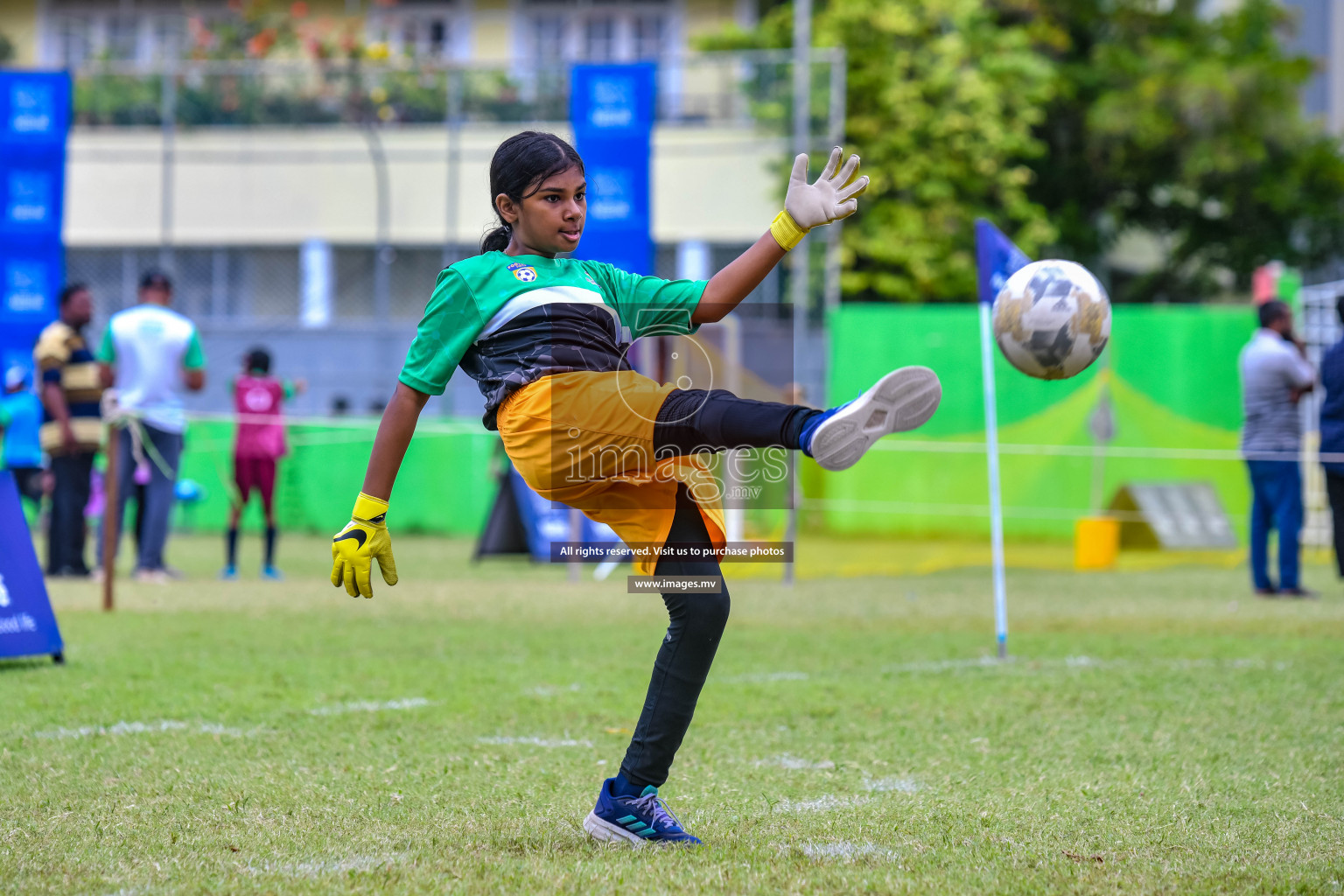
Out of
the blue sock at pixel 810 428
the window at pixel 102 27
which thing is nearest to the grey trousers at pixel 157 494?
the blue sock at pixel 810 428

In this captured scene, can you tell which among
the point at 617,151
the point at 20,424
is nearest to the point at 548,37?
the point at 617,151

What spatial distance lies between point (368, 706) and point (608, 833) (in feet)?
7.63

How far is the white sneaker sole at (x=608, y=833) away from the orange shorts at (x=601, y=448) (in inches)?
25.8

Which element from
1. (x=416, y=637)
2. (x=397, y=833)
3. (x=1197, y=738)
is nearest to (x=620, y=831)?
(x=397, y=833)

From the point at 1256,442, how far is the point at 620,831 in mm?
8321

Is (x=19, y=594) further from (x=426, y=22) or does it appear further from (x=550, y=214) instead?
(x=426, y=22)

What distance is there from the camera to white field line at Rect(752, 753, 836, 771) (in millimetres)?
4625

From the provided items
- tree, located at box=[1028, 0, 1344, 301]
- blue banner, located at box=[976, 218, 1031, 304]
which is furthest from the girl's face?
tree, located at box=[1028, 0, 1344, 301]

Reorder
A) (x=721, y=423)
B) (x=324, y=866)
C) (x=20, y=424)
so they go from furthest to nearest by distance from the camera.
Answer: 1. (x=20, y=424)
2. (x=721, y=423)
3. (x=324, y=866)

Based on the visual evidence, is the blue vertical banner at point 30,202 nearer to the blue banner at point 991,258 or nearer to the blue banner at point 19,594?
the blue banner at point 19,594

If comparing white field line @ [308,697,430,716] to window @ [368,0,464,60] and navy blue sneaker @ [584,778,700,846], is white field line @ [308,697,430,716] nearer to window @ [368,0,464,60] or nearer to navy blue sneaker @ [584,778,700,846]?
navy blue sneaker @ [584,778,700,846]

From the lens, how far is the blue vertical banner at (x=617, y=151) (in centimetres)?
1178

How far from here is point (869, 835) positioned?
364cm

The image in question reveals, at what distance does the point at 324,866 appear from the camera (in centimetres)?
328
